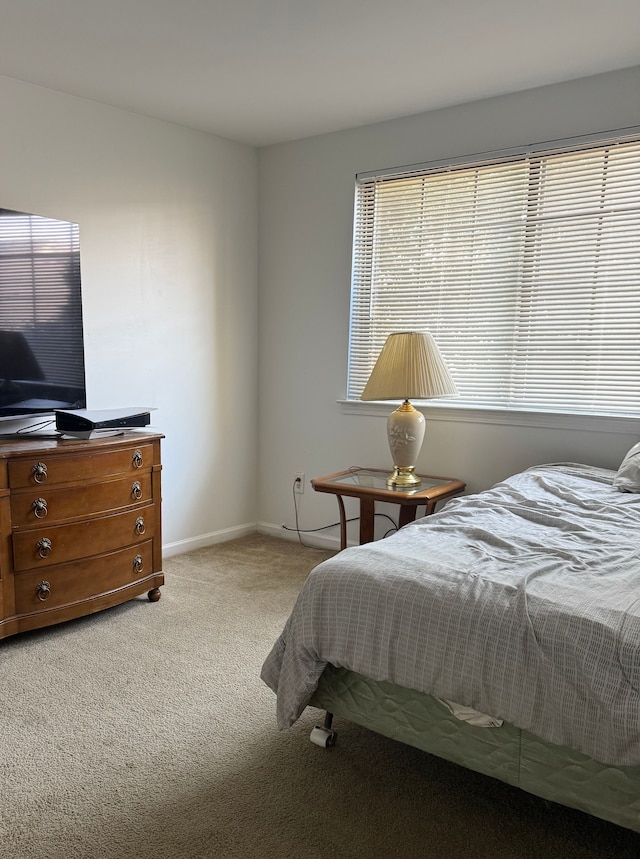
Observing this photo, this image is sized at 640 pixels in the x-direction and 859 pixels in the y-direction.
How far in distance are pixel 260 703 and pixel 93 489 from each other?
1.17 metres

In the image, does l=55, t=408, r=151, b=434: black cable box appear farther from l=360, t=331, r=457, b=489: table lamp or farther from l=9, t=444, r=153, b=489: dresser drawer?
l=360, t=331, r=457, b=489: table lamp

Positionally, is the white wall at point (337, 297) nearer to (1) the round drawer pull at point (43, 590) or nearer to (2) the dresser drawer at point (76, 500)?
(2) the dresser drawer at point (76, 500)

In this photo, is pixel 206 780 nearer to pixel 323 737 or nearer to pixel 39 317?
pixel 323 737

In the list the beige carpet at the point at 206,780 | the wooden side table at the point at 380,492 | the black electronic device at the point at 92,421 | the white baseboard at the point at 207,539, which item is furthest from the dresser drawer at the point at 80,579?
the wooden side table at the point at 380,492

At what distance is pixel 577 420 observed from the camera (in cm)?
306

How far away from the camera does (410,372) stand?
301 cm

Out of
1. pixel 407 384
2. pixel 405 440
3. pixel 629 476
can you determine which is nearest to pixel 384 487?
pixel 405 440

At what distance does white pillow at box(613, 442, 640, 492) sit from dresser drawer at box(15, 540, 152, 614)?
2.07 metres

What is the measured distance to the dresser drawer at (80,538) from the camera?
2.59m

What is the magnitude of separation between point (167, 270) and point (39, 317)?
95 cm

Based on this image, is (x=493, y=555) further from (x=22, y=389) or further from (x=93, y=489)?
(x=22, y=389)

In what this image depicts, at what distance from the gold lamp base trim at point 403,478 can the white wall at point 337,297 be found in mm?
372

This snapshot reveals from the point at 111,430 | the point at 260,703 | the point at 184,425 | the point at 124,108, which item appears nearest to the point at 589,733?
the point at 260,703

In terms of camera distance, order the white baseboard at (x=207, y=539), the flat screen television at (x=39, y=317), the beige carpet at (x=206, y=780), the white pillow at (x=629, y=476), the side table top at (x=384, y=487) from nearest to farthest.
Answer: the beige carpet at (x=206, y=780) → the white pillow at (x=629, y=476) → the flat screen television at (x=39, y=317) → the side table top at (x=384, y=487) → the white baseboard at (x=207, y=539)
